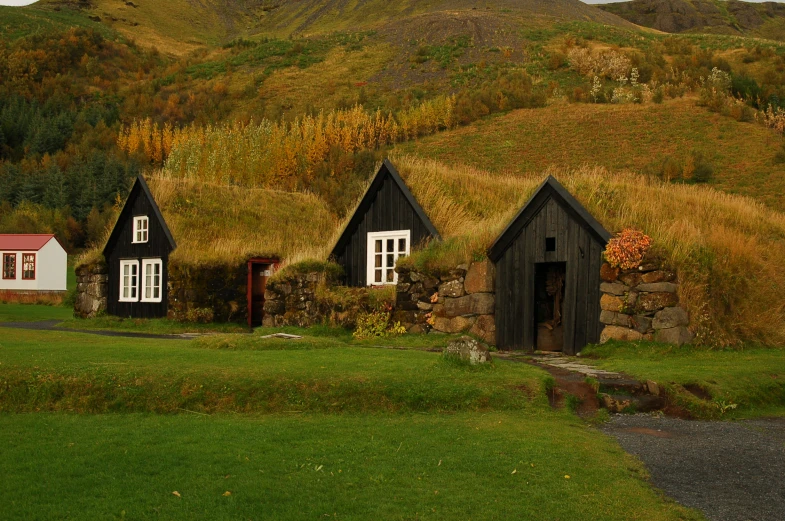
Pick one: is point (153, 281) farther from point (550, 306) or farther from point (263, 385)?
point (263, 385)

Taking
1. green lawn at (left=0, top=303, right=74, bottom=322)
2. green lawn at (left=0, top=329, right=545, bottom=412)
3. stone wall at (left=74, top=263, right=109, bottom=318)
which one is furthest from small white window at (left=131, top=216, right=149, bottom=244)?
green lawn at (left=0, top=329, right=545, bottom=412)

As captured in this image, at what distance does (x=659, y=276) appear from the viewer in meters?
17.4

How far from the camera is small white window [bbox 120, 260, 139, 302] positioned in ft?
110

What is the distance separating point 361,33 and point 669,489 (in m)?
131

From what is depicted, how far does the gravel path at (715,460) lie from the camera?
8000mm

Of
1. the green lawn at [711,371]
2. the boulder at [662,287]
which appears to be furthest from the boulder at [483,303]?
the boulder at [662,287]

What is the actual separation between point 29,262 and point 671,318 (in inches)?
2061

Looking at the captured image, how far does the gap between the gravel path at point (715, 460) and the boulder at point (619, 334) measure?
17.7 feet

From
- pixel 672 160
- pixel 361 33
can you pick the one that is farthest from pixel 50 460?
pixel 361 33

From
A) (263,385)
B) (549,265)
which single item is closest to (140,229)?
(549,265)

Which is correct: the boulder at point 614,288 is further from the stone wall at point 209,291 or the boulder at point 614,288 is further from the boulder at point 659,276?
the stone wall at point 209,291

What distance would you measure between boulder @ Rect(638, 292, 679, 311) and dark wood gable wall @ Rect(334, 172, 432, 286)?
26.8 ft

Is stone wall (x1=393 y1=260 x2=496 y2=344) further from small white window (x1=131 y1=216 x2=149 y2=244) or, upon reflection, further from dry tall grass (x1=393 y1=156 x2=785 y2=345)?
small white window (x1=131 y1=216 x2=149 y2=244)

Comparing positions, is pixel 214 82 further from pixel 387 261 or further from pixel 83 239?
pixel 387 261
